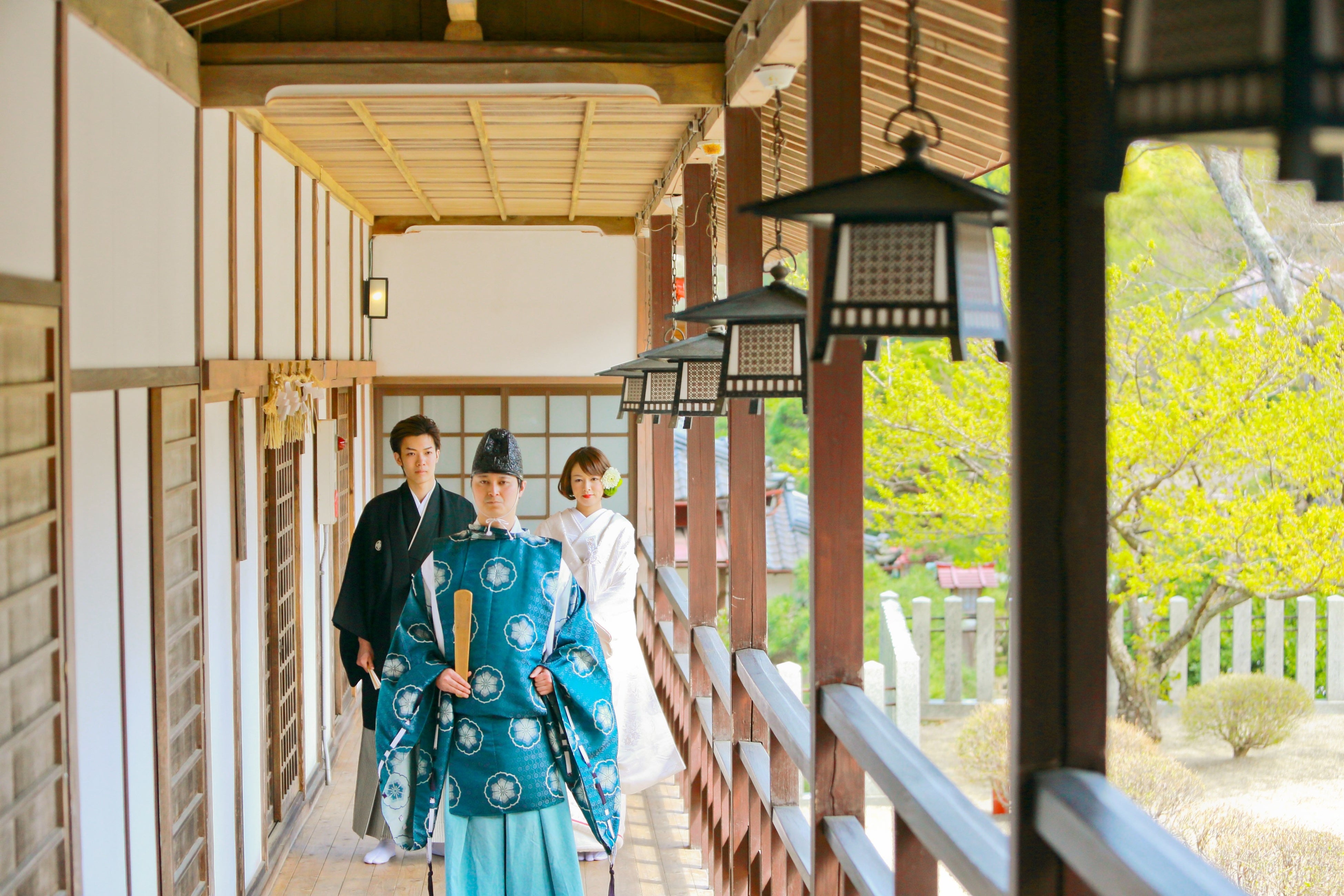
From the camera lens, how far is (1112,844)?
1.30m

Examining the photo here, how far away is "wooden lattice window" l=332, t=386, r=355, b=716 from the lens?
6.93 meters

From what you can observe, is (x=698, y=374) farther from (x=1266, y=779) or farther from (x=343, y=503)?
(x=1266, y=779)

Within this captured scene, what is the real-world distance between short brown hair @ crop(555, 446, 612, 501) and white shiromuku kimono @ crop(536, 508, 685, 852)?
0.39 feet

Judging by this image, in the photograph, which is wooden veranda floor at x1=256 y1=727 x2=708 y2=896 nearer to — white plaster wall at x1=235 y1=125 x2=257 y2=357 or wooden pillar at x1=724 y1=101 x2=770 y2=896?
wooden pillar at x1=724 y1=101 x2=770 y2=896

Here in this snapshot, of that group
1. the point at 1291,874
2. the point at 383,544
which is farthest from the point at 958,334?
the point at 1291,874

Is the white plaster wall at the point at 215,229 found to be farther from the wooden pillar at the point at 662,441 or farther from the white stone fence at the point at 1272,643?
the white stone fence at the point at 1272,643

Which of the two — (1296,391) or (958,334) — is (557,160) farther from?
(1296,391)

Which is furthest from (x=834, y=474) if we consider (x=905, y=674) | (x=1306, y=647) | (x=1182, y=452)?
(x=1306, y=647)

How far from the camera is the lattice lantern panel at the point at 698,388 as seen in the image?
348 cm

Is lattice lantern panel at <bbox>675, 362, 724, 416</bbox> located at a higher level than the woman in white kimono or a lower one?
higher

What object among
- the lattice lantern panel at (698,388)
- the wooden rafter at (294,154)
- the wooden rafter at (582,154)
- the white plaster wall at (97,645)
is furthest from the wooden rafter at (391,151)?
the white plaster wall at (97,645)

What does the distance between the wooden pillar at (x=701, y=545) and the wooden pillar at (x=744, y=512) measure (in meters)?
0.63

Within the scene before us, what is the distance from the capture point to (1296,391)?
28.5 ft

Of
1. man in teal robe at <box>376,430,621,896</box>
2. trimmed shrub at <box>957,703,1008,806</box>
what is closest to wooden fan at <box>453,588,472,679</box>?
man in teal robe at <box>376,430,621,896</box>
